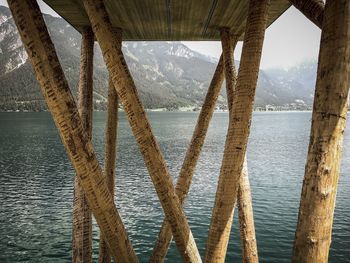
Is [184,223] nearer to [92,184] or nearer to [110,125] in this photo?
[92,184]

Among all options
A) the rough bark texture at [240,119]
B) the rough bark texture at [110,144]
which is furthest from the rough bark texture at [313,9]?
the rough bark texture at [110,144]

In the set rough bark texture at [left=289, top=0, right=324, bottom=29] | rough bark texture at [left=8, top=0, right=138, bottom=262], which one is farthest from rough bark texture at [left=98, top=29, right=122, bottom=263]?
rough bark texture at [left=289, top=0, right=324, bottom=29]

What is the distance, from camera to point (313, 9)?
12.4ft

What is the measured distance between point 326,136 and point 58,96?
7.36 feet

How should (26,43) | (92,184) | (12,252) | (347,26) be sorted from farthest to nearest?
1. (12,252)
2. (92,184)
3. (26,43)
4. (347,26)

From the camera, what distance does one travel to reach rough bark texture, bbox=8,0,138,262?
2.90 meters

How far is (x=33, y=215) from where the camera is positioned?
83.5ft

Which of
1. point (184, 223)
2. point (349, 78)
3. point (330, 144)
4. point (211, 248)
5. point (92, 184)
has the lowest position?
point (211, 248)

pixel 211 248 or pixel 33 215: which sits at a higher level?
pixel 211 248

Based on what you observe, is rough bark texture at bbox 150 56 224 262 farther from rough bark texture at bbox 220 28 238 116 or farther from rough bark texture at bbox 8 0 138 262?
rough bark texture at bbox 8 0 138 262

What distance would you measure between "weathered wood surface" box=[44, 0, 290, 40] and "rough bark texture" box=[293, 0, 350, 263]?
3200mm

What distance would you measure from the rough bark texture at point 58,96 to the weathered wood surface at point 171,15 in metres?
2.67

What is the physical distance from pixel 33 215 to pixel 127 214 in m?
7.11

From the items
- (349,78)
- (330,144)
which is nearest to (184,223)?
(330,144)
